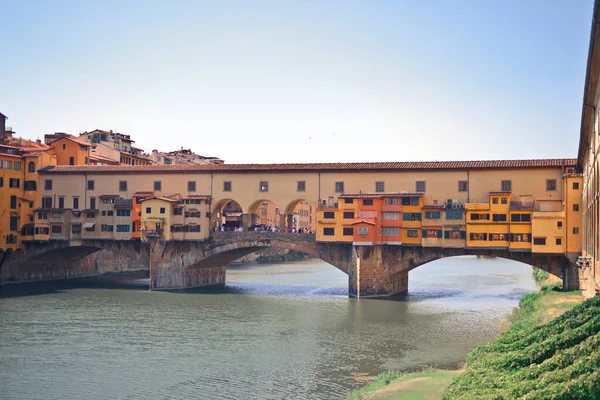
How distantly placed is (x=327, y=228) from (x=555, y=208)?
572 inches

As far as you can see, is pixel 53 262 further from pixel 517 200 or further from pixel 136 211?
pixel 517 200

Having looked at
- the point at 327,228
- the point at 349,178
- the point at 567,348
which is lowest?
the point at 567,348

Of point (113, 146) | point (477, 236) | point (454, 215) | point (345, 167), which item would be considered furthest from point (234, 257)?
point (113, 146)

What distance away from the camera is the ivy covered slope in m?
12.8

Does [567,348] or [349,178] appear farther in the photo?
[349,178]

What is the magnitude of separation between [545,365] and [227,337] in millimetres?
18685

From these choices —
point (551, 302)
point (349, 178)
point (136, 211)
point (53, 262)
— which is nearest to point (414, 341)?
point (551, 302)

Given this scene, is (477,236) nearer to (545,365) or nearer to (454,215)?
(454,215)

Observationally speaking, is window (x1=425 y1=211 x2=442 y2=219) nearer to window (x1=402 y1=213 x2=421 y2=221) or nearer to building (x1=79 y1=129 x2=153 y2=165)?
window (x1=402 y1=213 x2=421 y2=221)

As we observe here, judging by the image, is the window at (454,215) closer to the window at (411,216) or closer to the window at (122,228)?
the window at (411,216)

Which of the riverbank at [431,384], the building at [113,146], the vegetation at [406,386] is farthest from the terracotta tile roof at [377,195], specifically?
the building at [113,146]

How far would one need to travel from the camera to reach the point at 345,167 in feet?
152

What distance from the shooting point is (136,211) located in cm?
4997

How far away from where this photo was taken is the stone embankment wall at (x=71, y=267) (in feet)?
174
